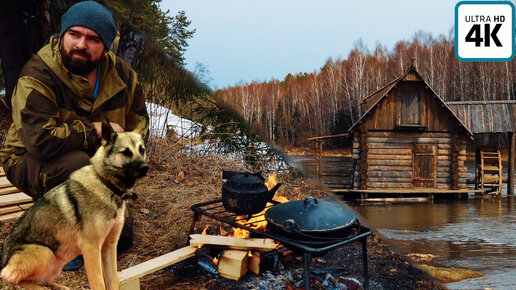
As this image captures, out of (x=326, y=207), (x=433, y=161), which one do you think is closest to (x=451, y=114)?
(x=433, y=161)

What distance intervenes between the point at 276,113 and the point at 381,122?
1310cm

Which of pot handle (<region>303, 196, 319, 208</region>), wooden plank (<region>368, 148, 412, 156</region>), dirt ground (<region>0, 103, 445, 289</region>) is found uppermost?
wooden plank (<region>368, 148, 412, 156</region>)

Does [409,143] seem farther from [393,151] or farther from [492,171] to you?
[492,171]

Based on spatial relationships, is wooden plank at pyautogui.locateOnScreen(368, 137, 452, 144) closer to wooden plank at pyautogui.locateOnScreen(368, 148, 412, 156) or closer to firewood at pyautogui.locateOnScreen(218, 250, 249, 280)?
wooden plank at pyautogui.locateOnScreen(368, 148, 412, 156)

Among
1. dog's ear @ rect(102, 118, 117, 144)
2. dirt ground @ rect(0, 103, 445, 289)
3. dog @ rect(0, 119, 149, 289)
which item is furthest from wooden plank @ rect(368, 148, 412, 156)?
dog's ear @ rect(102, 118, 117, 144)

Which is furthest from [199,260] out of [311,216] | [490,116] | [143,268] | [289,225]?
[490,116]

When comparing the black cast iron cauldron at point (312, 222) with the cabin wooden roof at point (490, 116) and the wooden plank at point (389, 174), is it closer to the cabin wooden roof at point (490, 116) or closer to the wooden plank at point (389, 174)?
the wooden plank at point (389, 174)

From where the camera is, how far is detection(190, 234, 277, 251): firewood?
11.3ft

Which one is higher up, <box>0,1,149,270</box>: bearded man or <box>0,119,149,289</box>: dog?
<box>0,1,149,270</box>: bearded man

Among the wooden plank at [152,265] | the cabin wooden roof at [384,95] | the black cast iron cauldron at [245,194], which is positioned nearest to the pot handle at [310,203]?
the black cast iron cauldron at [245,194]

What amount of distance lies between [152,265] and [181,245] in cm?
94

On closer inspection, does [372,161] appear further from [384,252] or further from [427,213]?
[384,252]

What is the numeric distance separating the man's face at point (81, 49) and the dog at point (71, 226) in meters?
0.69

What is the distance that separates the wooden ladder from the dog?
22998 mm
